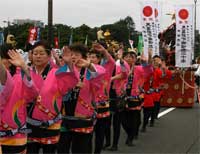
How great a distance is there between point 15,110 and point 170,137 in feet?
16.6

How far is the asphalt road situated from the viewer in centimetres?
690

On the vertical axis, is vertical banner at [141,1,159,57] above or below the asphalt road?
above

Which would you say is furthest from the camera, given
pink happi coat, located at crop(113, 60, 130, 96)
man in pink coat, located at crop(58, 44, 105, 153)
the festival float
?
the festival float

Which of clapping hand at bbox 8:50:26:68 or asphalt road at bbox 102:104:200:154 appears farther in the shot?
asphalt road at bbox 102:104:200:154

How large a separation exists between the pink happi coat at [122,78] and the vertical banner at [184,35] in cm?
431

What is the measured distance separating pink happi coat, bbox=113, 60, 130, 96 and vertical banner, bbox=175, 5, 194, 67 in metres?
4.31

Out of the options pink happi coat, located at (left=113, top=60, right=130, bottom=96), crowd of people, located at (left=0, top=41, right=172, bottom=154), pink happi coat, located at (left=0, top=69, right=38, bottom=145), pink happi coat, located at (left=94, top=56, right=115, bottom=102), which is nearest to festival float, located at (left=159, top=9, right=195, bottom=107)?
pink happi coat, located at (left=113, top=60, right=130, bottom=96)

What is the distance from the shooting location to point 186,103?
13.2 metres

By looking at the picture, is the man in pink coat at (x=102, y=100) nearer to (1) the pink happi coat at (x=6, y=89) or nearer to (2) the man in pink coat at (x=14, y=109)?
(2) the man in pink coat at (x=14, y=109)

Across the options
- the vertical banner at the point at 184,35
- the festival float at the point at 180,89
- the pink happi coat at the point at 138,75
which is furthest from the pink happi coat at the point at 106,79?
the festival float at the point at 180,89

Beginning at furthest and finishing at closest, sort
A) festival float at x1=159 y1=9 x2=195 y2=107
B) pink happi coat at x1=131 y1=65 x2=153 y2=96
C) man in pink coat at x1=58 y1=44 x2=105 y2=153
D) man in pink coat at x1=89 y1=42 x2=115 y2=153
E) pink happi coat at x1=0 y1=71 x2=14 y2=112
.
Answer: festival float at x1=159 y1=9 x2=195 y2=107
pink happi coat at x1=131 y1=65 x2=153 y2=96
man in pink coat at x1=89 y1=42 x2=115 y2=153
man in pink coat at x1=58 y1=44 x2=105 y2=153
pink happi coat at x1=0 y1=71 x2=14 y2=112

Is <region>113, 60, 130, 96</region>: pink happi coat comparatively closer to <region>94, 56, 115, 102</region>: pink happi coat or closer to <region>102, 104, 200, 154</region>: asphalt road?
<region>94, 56, 115, 102</region>: pink happi coat

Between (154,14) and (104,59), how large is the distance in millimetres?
4360

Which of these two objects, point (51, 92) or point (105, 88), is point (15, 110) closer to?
point (51, 92)
